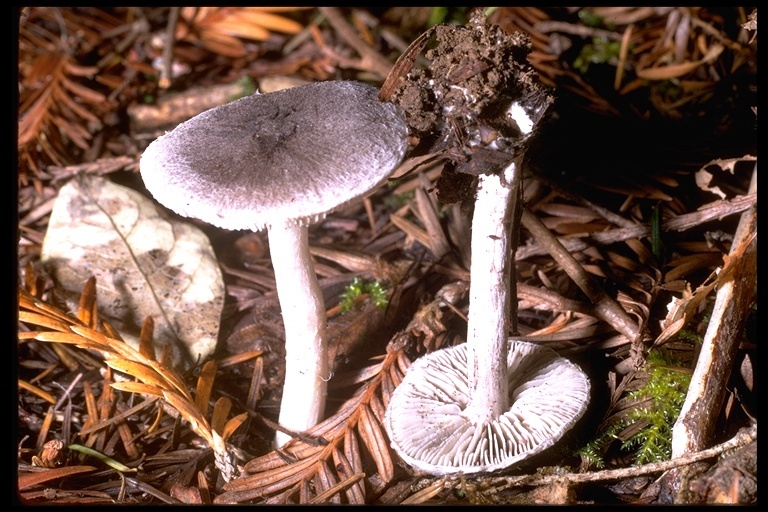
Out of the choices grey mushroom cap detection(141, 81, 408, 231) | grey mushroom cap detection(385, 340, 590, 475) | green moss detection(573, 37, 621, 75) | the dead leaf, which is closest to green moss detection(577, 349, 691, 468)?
grey mushroom cap detection(385, 340, 590, 475)

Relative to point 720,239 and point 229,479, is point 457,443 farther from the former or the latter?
point 720,239

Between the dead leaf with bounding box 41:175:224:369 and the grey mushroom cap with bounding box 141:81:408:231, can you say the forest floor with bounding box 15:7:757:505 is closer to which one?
the dead leaf with bounding box 41:175:224:369

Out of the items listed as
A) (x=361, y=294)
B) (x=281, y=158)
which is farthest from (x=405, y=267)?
(x=281, y=158)

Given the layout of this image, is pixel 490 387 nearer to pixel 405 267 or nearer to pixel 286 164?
pixel 405 267

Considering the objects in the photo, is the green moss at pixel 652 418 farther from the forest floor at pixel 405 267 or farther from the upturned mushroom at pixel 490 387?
the upturned mushroom at pixel 490 387

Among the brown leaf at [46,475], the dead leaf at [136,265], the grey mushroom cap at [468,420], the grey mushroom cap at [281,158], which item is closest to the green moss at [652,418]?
the grey mushroom cap at [468,420]
